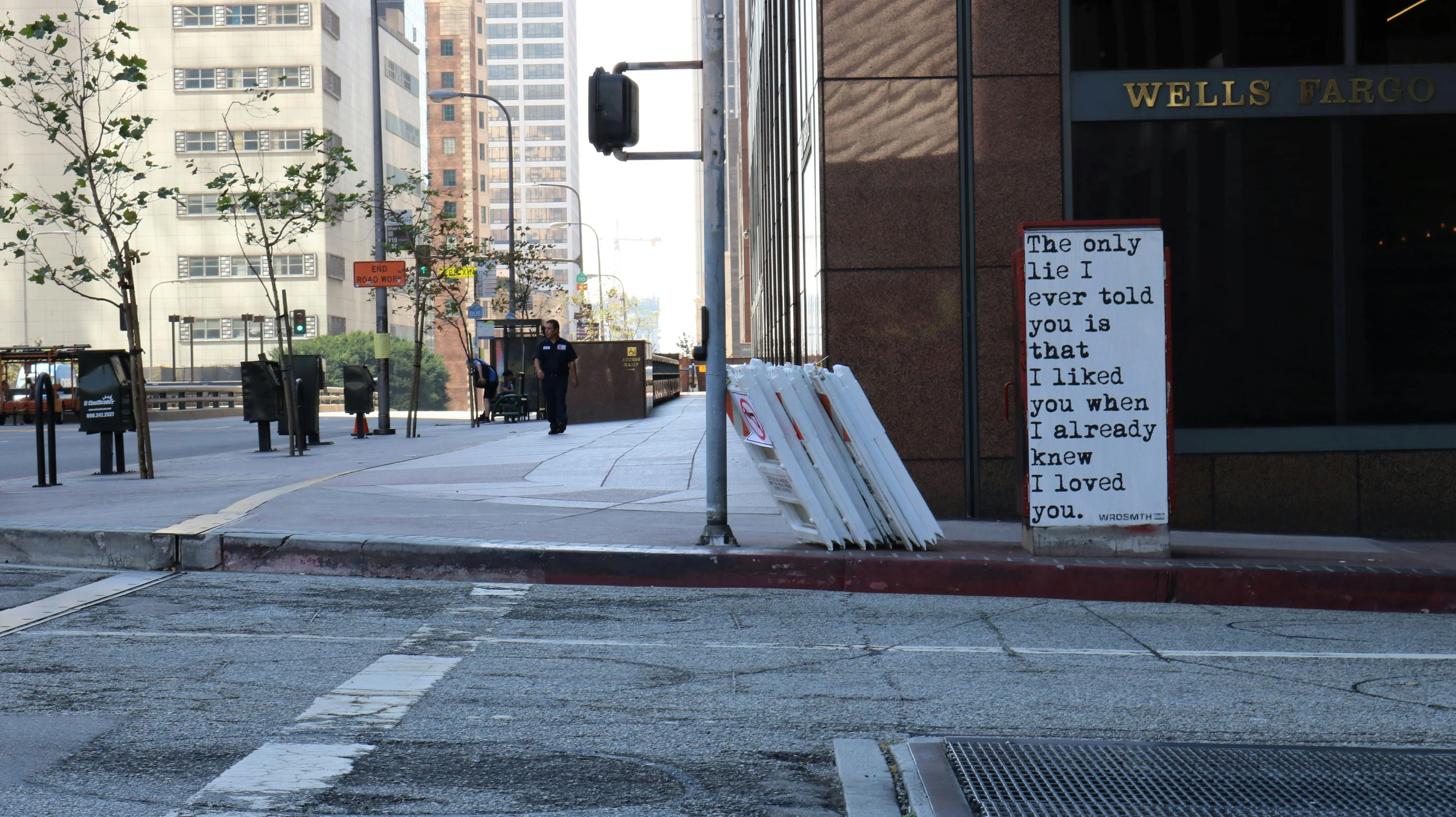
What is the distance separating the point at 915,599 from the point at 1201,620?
152 centimetres

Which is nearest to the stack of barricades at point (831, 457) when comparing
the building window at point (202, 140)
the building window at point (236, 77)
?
the building window at point (202, 140)

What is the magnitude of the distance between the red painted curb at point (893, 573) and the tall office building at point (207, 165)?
75.2 m

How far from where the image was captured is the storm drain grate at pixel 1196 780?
11.8ft

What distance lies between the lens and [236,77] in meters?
82.0

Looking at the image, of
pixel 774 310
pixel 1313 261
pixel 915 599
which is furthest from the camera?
pixel 774 310

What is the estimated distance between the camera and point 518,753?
413cm

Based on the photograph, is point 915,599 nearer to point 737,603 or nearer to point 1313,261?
point 737,603

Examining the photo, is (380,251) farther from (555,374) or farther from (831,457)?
(831,457)

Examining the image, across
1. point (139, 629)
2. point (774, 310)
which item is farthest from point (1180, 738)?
point (774, 310)

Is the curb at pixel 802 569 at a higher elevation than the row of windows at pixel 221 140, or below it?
below

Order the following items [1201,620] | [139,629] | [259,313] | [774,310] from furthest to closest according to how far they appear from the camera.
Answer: [259,313] < [774,310] < [1201,620] < [139,629]

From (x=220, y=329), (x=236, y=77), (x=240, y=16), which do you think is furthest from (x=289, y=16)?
(x=220, y=329)

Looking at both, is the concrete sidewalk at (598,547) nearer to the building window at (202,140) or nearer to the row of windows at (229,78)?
the building window at (202,140)

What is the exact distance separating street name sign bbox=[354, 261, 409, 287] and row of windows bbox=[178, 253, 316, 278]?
6108 cm
